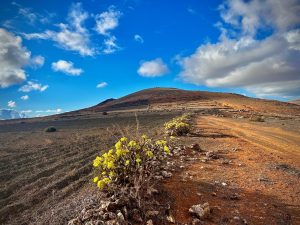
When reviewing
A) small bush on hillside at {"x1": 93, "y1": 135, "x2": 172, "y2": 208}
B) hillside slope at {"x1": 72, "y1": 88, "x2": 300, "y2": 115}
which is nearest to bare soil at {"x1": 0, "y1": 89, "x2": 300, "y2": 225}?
small bush on hillside at {"x1": 93, "y1": 135, "x2": 172, "y2": 208}

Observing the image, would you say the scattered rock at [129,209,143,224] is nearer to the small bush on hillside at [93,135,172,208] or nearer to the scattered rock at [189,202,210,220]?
the small bush on hillside at [93,135,172,208]

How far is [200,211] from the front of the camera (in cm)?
460

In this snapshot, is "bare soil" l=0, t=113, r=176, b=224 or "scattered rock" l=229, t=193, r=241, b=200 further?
"bare soil" l=0, t=113, r=176, b=224

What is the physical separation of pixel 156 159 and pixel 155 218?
340 cm

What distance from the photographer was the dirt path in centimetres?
476

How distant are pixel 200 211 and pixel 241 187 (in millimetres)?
2070

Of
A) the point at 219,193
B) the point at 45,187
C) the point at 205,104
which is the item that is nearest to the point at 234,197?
the point at 219,193

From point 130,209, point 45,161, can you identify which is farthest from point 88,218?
point 45,161

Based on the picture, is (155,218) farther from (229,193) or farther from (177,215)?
(229,193)

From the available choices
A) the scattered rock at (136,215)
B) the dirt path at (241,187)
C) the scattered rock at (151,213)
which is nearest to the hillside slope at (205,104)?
the dirt path at (241,187)

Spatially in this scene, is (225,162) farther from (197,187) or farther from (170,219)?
(170,219)

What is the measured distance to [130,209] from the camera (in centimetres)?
443

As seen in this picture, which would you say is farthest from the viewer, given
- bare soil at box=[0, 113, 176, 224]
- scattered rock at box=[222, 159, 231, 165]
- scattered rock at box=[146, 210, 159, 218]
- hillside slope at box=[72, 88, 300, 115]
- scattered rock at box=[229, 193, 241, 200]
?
hillside slope at box=[72, 88, 300, 115]

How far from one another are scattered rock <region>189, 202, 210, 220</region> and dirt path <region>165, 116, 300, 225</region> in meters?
0.11
